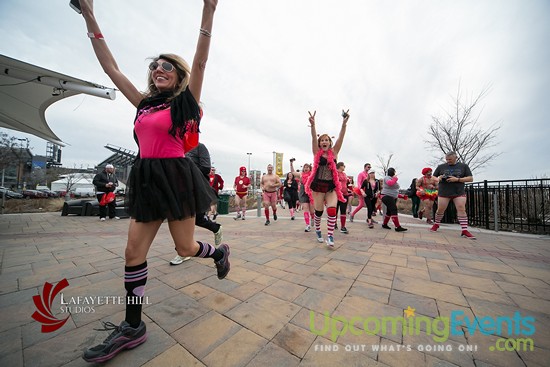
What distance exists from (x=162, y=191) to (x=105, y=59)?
3.95ft

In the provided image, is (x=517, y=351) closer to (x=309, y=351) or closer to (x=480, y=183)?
(x=309, y=351)

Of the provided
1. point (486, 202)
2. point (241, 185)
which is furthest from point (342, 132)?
point (486, 202)

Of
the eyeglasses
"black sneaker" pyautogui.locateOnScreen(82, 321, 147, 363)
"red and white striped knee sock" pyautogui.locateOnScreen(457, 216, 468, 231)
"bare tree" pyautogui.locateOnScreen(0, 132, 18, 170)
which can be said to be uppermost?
"bare tree" pyautogui.locateOnScreen(0, 132, 18, 170)

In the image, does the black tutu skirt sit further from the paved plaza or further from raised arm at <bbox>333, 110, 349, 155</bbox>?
raised arm at <bbox>333, 110, 349, 155</bbox>

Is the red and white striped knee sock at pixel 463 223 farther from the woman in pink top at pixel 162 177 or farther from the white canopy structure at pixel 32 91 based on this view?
the white canopy structure at pixel 32 91

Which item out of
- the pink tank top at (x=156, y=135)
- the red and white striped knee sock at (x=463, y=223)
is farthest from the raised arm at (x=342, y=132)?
the red and white striped knee sock at (x=463, y=223)

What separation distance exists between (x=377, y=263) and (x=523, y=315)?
1.28 metres

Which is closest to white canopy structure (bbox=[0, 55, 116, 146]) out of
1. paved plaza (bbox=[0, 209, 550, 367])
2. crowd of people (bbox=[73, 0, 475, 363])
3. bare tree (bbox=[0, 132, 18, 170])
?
paved plaza (bbox=[0, 209, 550, 367])

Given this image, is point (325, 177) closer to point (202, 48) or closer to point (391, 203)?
point (391, 203)

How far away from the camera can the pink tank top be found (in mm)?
1326

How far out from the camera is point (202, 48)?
1.32 m

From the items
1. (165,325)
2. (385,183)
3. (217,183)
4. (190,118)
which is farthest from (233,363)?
(385,183)

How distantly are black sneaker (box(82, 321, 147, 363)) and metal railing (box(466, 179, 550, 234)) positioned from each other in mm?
7679

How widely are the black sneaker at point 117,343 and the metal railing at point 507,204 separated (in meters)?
7.68
